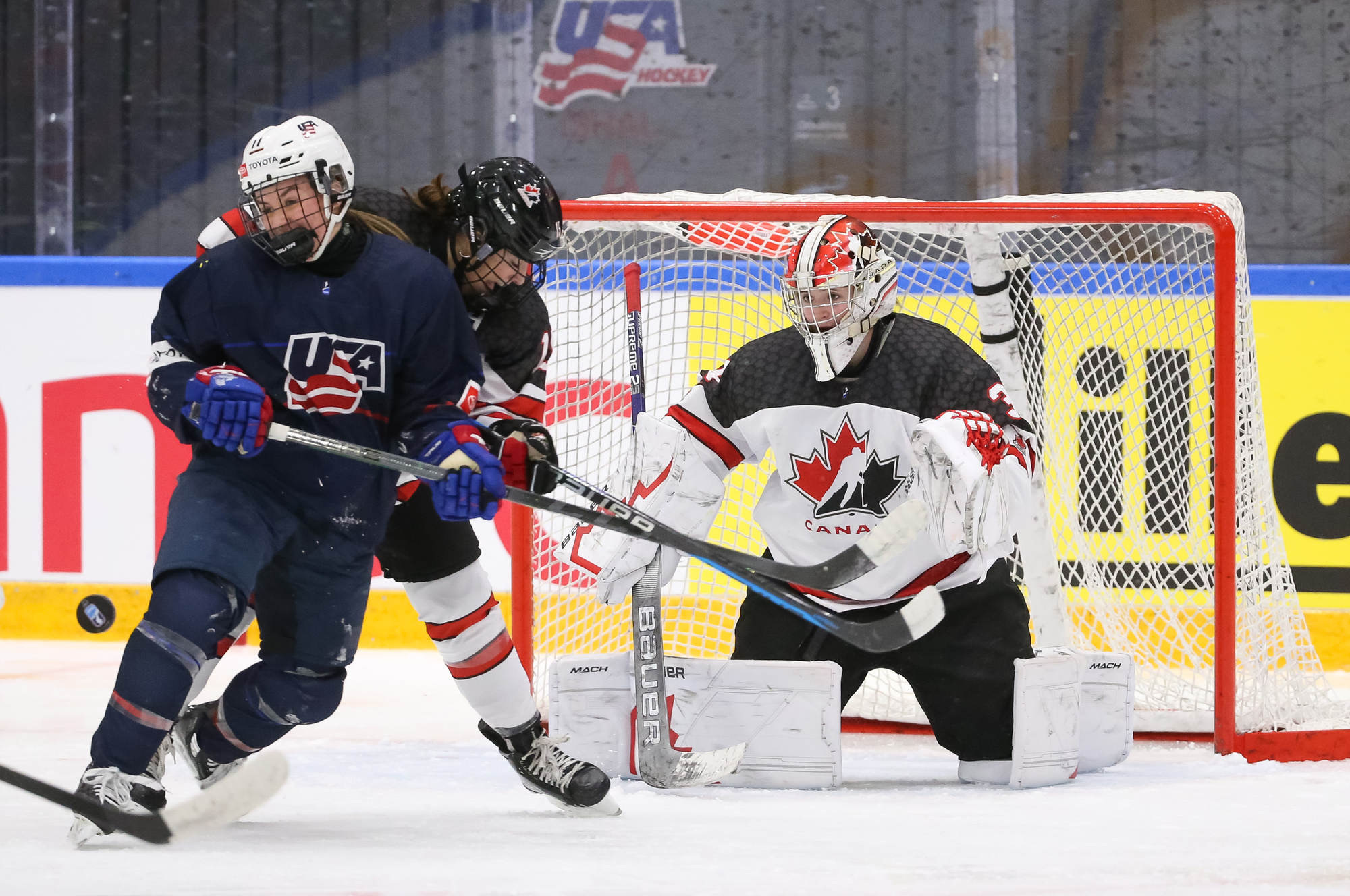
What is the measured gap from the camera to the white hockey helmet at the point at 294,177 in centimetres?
212

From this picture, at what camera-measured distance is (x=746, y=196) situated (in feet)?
10.6

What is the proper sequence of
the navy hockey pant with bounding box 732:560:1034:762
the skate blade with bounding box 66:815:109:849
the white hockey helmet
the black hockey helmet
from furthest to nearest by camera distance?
1. the navy hockey pant with bounding box 732:560:1034:762
2. the black hockey helmet
3. the white hockey helmet
4. the skate blade with bounding box 66:815:109:849

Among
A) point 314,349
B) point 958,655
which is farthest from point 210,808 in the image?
point 958,655

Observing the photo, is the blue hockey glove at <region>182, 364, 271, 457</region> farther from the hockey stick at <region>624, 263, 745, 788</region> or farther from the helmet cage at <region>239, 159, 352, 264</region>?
the hockey stick at <region>624, 263, 745, 788</region>

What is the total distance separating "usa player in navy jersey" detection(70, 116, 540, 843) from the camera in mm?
2021

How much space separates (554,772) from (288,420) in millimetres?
659

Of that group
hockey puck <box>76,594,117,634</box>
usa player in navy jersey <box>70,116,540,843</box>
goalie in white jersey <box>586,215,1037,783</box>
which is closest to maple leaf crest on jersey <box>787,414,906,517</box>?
goalie in white jersey <box>586,215,1037,783</box>

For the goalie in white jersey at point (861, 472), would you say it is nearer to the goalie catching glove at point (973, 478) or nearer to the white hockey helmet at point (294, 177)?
the goalie catching glove at point (973, 478)

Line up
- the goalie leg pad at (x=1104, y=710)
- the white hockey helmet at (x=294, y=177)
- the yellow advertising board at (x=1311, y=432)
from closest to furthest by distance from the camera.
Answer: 1. the white hockey helmet at (x=294, y=177)
2. the goalie leg pad at (x=1104, y=710)
3. the yellow advertising board at (x=1311, y=432)

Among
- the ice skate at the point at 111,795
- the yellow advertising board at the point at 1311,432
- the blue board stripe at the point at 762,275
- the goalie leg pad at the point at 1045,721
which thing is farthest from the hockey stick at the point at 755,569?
the yellow advertising board at the point at 1311,432

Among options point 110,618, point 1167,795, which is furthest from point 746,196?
point 110,618

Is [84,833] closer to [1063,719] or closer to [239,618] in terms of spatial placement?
[239,618]

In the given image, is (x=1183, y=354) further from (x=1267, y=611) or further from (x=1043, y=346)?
(x=1267, y=611)

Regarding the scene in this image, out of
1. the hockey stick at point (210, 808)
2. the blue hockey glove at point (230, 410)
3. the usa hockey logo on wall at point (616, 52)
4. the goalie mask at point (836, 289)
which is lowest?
the hockey stick at point (210, 808)
